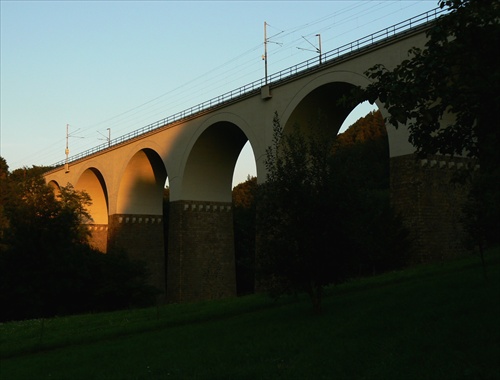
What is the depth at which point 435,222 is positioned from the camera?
24359 millimetres

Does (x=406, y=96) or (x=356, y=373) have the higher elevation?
(x=406, y=96)

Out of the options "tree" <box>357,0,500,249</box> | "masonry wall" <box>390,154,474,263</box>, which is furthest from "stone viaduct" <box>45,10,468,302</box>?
"tree" <box>357,0,500,249</box>

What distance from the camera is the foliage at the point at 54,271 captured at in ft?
116

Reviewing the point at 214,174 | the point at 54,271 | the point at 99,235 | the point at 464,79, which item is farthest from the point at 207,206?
the point at 464,79

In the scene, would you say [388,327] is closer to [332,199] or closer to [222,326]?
[332,199]

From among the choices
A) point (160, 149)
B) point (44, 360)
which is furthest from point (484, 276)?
point (160, 149)

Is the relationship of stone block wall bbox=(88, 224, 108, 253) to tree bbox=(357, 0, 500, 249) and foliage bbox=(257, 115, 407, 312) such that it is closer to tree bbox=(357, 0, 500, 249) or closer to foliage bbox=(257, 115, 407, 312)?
foliage bbox=(257, 115, 407, 312)

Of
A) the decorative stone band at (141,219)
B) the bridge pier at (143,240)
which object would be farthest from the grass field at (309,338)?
the decorative stone band at (141,219)

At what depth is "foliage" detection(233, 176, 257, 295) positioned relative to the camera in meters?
17.4

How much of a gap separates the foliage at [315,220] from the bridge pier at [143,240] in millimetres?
31807

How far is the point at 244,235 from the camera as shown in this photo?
141ft

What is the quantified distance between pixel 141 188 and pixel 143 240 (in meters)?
4.18

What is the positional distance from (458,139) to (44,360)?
1293 cm

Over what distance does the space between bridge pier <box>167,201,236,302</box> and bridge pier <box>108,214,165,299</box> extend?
813cm
